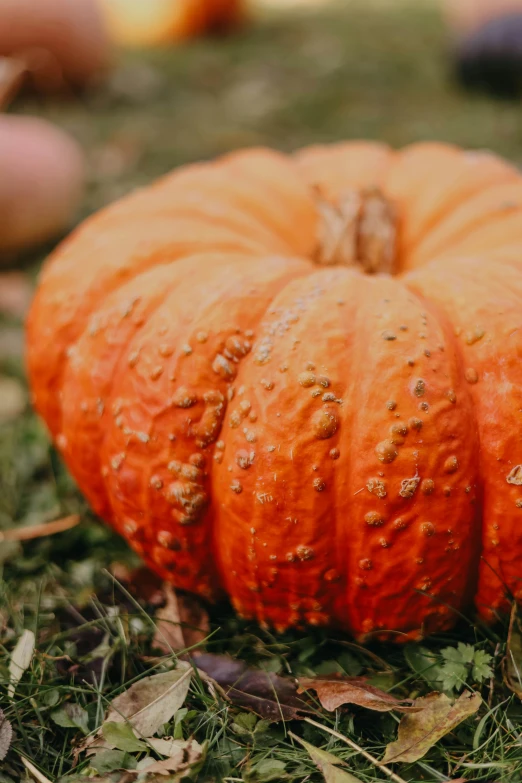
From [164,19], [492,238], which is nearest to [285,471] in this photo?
[492,238]

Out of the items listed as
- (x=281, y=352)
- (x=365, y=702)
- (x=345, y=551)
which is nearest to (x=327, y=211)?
(x=281, y=352)

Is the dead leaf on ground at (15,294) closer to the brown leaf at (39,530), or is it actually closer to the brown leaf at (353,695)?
the brown leaf at (39,530)

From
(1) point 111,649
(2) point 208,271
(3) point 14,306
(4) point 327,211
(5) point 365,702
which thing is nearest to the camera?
(5) point 365,702

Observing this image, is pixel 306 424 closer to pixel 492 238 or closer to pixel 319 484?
pixel 319 484

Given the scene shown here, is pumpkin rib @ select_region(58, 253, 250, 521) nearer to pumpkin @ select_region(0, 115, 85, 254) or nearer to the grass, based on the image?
the grass

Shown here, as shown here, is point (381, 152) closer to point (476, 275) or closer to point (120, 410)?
point (476, 275)
